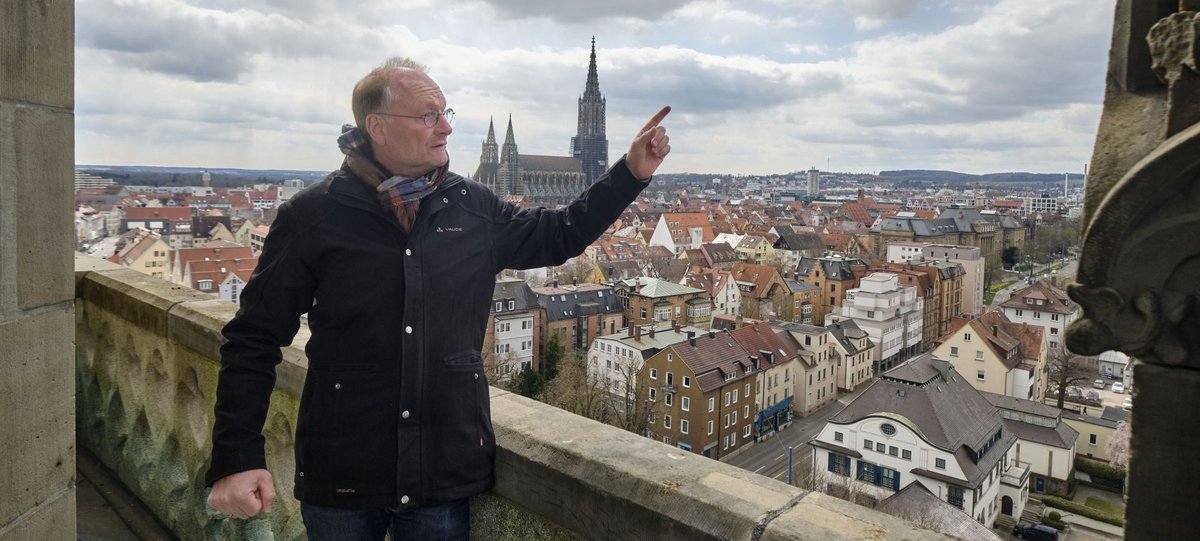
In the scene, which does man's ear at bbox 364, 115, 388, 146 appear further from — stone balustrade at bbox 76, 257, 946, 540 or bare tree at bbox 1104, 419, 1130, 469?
bare tree at bbox 1104, 419, 1130, 469

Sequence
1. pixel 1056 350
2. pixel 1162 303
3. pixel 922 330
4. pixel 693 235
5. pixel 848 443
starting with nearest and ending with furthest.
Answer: pixel 1162 303
pixel 848 443
pixel 1056 350
pixel 922 330
pixel 693 235

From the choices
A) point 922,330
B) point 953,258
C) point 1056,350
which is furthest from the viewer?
point 953,258

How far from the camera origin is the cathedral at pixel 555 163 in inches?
3359

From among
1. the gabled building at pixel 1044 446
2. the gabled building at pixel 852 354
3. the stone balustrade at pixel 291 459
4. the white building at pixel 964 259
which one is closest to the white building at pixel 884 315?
the gabled building at pixel 852 354

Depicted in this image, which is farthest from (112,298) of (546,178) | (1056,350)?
(546,178)

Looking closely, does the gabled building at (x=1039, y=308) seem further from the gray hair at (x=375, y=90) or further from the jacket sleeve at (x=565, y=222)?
the gray hair at (x=375, y=90)

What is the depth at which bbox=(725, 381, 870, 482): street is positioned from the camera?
23391 millimetres

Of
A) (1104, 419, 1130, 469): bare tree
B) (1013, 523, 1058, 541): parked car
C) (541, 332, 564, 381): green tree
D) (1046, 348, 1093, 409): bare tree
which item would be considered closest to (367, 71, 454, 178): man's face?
(1013, 523, 1058, 541): parked car

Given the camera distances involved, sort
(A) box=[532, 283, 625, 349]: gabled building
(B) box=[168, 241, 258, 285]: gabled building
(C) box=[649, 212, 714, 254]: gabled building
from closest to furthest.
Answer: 1. (B) box=[168, 241, 258, 285]: gabled building
2. (A) box=[532, 283, 625, 349]: gabled building
3. (C) box=[649, 212, 714, 254]: gabled building

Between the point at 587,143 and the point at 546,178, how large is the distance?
6.59 meters

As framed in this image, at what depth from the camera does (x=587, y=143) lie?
299 feet

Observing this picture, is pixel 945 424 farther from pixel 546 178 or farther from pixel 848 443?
pixel 546 178

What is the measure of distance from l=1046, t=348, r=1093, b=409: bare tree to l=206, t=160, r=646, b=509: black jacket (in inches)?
1150

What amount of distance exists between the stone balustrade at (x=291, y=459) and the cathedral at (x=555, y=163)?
3126 inches
